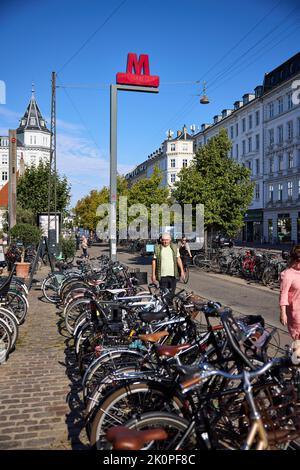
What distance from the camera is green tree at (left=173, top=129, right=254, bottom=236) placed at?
63.4 feet

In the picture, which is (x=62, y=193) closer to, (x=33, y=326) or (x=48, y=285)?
(x=48, y=285)

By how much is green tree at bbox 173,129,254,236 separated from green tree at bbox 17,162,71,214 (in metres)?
12.0

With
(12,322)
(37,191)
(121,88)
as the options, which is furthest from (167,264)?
(37,191)

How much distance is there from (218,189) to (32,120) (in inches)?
3187

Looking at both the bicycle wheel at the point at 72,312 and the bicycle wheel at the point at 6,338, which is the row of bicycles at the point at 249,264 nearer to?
the bicycle wheel at the point at 72,312

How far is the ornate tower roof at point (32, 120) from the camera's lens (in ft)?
298

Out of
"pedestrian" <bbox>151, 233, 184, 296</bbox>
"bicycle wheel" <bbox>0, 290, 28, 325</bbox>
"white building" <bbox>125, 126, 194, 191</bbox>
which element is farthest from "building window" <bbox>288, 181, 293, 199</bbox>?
"bicycle wheel" <bbox>0, 290, 28, 325</bbox>

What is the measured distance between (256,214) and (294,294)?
48.4 meters

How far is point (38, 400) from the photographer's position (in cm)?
434

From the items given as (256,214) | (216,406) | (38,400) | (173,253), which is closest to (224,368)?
(216,406)

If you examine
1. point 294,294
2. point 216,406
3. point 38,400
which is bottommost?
point 38,400

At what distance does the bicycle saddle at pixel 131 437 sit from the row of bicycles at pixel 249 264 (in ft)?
38.1

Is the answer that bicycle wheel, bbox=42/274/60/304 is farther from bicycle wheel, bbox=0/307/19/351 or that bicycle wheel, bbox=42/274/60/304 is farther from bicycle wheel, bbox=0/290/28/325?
bicycle wheel, bbox=0/307/19/351

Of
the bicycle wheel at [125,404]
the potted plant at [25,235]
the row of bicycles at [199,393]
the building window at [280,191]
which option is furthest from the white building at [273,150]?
the bicycle wheel at [125,404]
